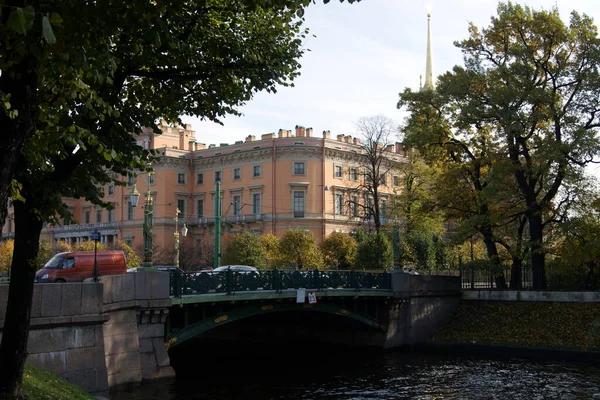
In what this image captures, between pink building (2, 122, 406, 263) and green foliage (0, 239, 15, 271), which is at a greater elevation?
pink building (2, 122, 406, 263)

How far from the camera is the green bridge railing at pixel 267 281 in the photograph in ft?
74.4

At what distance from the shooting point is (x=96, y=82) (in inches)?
396

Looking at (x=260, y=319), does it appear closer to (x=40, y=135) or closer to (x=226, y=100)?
(x=226, y=100)

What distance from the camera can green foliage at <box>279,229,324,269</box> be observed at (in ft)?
166

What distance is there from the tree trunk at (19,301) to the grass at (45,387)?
2.27ft

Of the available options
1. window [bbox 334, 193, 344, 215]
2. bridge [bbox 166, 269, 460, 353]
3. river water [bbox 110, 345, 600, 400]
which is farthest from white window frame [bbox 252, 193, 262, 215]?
river water [bbox 110, 345, 600, 400]

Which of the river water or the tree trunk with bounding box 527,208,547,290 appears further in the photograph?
the tree trunk with bounding box 527,208,547,290

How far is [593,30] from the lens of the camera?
31891 mm

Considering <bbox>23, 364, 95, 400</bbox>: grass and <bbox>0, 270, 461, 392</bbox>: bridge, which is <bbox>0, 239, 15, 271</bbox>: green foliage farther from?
<bbox>23, 364, 95, 400</bbox>: grass

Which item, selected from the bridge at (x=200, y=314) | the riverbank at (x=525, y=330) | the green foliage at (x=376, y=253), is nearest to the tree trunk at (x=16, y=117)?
the bridge at (x=200, y=314)

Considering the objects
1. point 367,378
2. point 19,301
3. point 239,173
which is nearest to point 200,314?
point 367,378

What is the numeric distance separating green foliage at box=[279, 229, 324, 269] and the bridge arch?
19.4 m

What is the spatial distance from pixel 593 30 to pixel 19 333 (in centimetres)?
2898

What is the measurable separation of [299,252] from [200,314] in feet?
88.1
